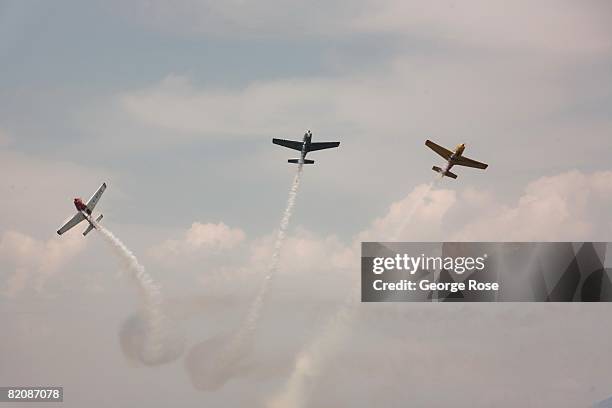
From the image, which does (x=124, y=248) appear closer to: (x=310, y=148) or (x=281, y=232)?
(x=281, y=232)

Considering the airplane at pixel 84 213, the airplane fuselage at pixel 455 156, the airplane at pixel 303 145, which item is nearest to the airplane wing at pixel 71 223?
the airplane at pixel 84 213

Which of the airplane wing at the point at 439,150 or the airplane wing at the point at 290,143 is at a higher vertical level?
the airplane wing at the point at 439,150

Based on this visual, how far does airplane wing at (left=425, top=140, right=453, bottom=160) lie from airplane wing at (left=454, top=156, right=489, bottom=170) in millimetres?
2283

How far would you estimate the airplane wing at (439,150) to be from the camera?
14525 centimetres

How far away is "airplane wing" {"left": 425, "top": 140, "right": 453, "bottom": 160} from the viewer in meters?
145

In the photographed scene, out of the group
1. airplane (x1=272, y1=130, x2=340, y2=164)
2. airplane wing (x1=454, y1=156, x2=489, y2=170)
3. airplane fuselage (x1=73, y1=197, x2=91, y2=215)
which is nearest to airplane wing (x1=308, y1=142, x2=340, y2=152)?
airplane (x1=272, y1=130, x2=340, y2=164)

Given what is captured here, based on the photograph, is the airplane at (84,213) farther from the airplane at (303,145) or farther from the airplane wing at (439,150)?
the airplane wing at (439,150)

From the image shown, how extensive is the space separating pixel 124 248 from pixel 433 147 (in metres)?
63.9

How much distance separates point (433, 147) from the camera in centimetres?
14612

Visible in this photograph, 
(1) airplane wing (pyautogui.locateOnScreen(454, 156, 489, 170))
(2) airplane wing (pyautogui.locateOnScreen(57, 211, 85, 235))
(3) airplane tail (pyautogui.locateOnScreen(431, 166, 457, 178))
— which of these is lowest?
(2) airplane wing (pyautogui.locateOnScreen(57, 211, 85, 235))

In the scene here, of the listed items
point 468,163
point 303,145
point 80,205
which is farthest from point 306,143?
point 80,205

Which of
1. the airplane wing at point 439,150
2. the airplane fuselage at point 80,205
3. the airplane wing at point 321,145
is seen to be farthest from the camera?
the airplane wing at point 439,150

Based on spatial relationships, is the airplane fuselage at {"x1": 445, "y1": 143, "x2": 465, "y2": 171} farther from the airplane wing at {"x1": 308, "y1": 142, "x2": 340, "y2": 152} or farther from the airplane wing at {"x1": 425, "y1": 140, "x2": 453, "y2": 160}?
the airplane wing at {"x1": 308, "y1": 142, "x2": 340, "y2": 152}

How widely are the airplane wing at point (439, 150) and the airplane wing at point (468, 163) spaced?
7.49ft
